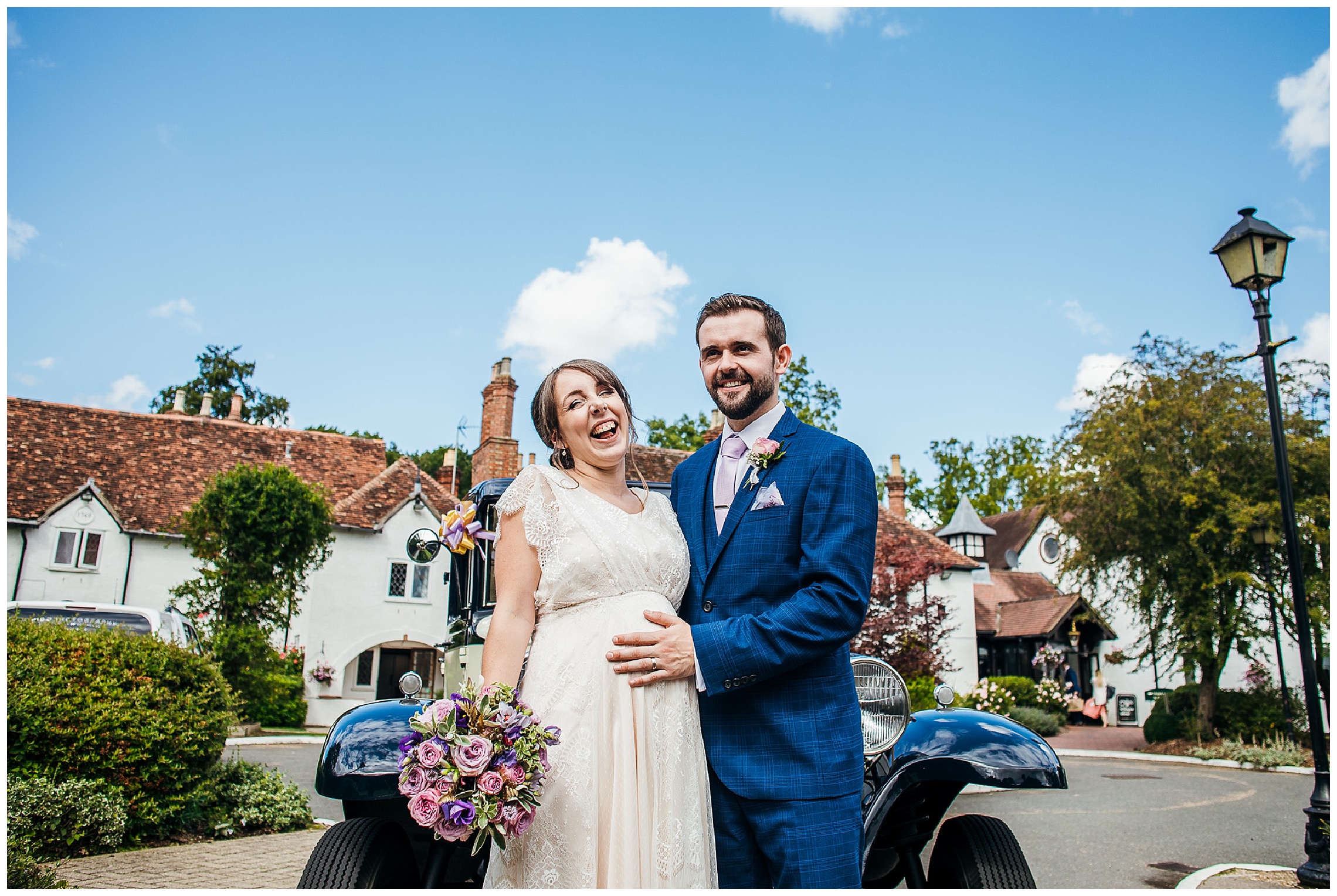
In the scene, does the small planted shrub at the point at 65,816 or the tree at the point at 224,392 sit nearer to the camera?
the small planted shrub at the point at 65,816

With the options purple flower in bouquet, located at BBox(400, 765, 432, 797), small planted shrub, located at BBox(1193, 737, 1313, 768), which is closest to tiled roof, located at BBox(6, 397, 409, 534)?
small planted shrub, located at BBox(1193, 737, 1313, 768)

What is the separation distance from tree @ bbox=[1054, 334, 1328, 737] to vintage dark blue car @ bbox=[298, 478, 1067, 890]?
17.2 meters

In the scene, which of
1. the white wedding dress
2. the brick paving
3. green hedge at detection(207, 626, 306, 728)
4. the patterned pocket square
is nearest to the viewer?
the white wedding dress

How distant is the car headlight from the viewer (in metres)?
3.68

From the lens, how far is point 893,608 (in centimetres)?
2014

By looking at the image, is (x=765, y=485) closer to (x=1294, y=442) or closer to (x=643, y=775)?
(x=643, y=775)

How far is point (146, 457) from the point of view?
2666 centimetres

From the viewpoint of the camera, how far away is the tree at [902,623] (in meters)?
19.6

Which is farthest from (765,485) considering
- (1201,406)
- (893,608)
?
(1201,406)

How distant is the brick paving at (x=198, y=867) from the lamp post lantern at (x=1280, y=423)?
7.88 m

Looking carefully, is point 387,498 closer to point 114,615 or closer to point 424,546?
point 114,615

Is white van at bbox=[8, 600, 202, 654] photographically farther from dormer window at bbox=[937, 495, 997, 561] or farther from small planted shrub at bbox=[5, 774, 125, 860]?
dormer window at bbox=[937, 495, 997, 561]

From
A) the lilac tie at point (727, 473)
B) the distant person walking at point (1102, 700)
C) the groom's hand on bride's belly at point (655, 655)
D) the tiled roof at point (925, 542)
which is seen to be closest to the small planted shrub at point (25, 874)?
the groom's hand on bride's belly at point (655, 655)

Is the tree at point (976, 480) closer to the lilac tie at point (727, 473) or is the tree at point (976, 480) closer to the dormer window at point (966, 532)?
the dormer window at point (966, 532)
